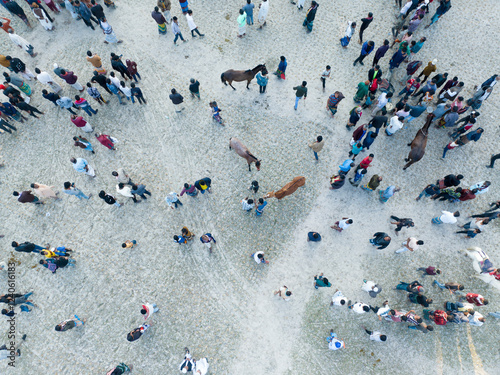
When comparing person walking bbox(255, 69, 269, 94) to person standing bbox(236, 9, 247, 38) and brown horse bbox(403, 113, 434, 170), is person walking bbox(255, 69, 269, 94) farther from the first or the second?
brown horse bbox(403, 113, 434, 170)

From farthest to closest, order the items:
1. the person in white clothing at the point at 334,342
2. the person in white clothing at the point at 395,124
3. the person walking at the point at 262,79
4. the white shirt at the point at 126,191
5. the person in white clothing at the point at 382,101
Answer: the person walking at the point at 262,79 < the person in white clothing at the point at 395,124 < the person in white clothing at the point at 382,101 < the white shirt at the point at 126,191 < the person in white clothing at the point at 334,342

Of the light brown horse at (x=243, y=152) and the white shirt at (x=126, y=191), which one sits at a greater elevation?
the light brown horse at (x=243, y=152)

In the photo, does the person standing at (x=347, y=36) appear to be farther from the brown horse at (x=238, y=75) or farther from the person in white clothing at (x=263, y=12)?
the brown horse at (x=238, y=75)

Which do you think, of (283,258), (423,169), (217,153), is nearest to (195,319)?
(283,258)

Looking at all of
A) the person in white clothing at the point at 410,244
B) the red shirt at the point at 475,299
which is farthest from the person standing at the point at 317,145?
the red shirt at the point at 475,299

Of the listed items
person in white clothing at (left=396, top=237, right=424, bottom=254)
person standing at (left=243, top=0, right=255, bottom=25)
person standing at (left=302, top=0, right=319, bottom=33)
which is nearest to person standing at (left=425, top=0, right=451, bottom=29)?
person standing at (left=302, top=0, right=319, bottom=33)
